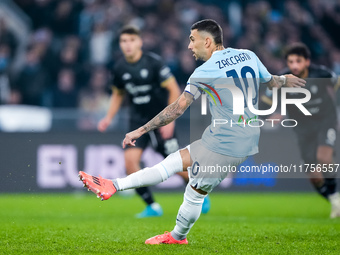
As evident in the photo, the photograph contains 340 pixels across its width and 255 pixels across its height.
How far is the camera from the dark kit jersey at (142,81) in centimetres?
887

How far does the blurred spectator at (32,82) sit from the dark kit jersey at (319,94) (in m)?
6.69

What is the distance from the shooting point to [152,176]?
5.62 metres

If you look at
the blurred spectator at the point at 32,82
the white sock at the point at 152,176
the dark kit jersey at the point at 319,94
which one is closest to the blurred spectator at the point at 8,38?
the blurred spectator at the point at 32,82

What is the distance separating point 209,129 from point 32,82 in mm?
9062

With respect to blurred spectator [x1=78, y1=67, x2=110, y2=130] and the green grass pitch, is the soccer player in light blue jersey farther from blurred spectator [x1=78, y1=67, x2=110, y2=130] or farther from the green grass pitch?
blurred spectator [x1=78, y1=67, x2=110, y2=130]

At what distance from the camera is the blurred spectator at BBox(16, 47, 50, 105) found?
13.9 m

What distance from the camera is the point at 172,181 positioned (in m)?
12.6

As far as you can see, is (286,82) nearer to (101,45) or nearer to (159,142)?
(159,142)

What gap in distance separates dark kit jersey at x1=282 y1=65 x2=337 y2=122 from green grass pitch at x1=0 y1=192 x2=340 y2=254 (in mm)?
1453

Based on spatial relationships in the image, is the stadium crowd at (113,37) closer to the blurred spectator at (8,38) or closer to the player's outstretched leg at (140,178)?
the blurred spectator at (8,38)

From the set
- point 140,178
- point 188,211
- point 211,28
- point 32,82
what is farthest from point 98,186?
point 32,82

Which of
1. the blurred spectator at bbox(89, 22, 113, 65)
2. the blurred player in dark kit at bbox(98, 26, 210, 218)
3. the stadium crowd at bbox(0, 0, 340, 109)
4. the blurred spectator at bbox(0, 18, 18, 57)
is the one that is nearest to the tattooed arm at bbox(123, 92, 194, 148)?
the blurred player in dark kit at bbox(98, 26, 210, 218)

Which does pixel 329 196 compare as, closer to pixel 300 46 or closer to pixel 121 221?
pixel 300 46

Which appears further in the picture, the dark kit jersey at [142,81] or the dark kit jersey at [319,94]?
the dark kit jersey at [142,81]
